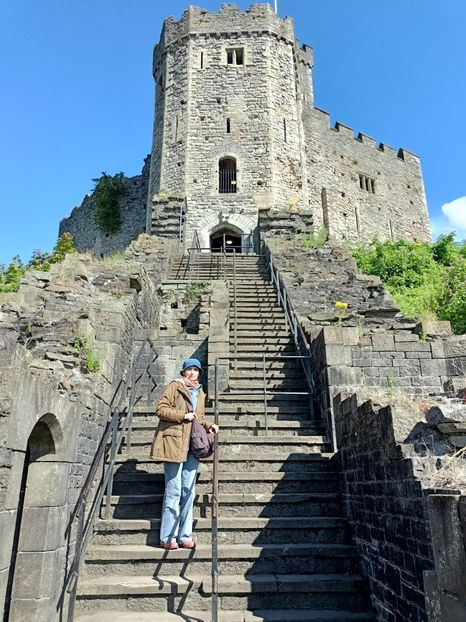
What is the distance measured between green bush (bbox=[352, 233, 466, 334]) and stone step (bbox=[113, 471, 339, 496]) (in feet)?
23.7

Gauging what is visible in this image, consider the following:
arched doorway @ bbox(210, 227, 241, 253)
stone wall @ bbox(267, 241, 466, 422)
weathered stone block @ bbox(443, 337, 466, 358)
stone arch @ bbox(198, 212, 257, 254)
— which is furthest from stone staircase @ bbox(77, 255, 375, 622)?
arched doorway @ bbox(210, 227, 241, 253)

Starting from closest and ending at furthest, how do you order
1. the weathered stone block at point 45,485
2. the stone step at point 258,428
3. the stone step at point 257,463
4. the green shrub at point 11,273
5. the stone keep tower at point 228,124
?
1. the weathered stone block at point 45,485
2. the stone step at point 257,463
3. the stone step at point 258,428
4. the green shrub at point 11,273
5. the stone keep tower at point 228,124

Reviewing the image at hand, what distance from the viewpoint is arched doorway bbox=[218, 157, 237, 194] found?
22.0 metres

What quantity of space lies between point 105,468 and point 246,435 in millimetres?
2089

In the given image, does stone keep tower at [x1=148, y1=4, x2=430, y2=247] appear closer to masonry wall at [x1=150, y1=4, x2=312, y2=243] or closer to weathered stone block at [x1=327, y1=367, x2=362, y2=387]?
masonry wall at [x1=150, y1=4, x2=312, y2=243]

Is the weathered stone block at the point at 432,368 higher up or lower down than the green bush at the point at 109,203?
lower down

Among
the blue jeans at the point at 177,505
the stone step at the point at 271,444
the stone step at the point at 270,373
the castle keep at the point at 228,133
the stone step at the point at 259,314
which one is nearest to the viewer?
the blue jeans at the point at 177,505

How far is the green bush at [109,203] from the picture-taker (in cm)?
2814

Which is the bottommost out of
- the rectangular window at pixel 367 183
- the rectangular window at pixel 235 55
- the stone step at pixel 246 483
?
the stone step at pixel 246 483

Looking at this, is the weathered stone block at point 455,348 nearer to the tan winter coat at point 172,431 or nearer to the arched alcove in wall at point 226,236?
the tan winter coat at point 172,431

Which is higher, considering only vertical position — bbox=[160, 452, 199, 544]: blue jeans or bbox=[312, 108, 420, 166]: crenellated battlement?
bbox=[312, 108, 420, 166]: crenellated battlement

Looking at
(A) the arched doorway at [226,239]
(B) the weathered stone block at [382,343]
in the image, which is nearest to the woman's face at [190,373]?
(B) the weathered stone block at [382,343]

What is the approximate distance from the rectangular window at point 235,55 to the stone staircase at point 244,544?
69.5ft

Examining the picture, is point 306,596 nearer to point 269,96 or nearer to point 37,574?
point 37,574
